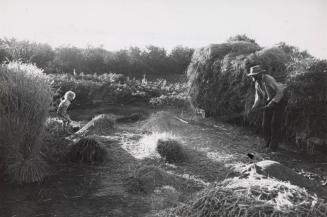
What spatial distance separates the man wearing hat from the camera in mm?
7566

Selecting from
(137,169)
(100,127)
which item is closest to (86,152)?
(137,169)

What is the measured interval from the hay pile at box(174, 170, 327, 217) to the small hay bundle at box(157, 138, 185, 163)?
407 centimetres

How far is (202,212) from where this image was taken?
9.77ft

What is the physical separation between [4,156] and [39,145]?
1.81ft

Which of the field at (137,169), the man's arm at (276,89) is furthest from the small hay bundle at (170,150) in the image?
the man's arm at (276,89)

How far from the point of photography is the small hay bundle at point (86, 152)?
7047 mm

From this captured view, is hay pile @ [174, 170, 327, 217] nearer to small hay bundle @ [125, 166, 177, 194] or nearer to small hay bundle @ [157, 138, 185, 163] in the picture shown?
small hay bundle @ [125, 166, 177, 194]

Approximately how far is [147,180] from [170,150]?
130 cm

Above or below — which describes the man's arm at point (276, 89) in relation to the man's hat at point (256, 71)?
below

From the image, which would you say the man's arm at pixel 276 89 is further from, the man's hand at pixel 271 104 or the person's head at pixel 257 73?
the person's head at pixel 257 73

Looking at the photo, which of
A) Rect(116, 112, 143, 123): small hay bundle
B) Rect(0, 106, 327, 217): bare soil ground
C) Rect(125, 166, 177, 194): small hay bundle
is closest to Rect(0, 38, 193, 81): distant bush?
Rect(116, 112, 143, 123): small hay bundle

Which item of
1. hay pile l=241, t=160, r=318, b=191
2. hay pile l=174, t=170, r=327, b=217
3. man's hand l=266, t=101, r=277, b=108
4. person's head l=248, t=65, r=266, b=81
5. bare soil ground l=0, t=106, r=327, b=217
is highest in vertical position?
person's head l=248, t=65, r=266, b=81

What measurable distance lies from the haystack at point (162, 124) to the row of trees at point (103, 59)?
282 inches

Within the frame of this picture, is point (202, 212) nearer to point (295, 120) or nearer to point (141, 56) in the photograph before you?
point (295, 120)
